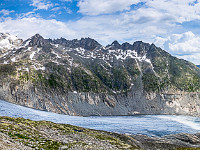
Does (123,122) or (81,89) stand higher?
(81,89)

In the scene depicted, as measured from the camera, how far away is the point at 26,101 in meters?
129

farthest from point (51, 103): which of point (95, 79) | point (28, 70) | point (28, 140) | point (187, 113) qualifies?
point (187, 113)

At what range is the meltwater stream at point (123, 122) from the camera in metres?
109

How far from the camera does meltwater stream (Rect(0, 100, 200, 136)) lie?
10925cm

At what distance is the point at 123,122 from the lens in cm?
13312

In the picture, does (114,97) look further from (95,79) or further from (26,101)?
(26,101)

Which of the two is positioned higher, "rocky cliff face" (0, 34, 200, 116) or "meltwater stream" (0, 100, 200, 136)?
"rocky cliff face" (0, 34, 200, 116)

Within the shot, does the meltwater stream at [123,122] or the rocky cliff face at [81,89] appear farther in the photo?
the rocky cliff face at [81,89]

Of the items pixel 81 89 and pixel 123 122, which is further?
pixel 81 89

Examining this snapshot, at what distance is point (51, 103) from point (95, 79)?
58493 millimetres

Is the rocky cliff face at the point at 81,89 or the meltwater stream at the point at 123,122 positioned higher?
the rocky cliff face at the point at 81,89

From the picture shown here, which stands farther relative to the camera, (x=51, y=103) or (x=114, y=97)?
(x=114, y=97)

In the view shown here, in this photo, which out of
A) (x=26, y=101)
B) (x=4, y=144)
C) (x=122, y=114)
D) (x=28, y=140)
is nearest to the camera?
(x=4, y=144)

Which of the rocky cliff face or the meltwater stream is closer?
the meltwater stream
